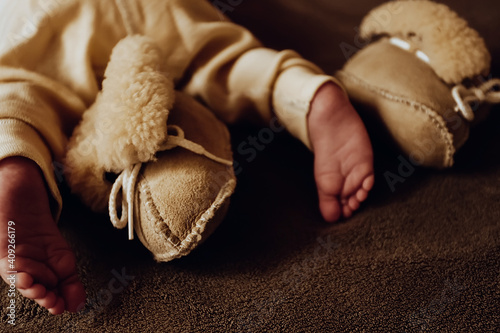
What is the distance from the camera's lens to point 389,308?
48 centimetres

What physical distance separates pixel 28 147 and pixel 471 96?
59 centimetres

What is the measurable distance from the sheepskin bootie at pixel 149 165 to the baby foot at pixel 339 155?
141mm

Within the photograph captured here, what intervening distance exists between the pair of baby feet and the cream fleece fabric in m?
0.02

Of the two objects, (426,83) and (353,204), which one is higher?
(426,83)

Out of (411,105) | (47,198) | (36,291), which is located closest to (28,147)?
(47,198)

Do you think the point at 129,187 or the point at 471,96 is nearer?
the point at 129,187

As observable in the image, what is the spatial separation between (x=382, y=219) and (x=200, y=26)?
0.42 m

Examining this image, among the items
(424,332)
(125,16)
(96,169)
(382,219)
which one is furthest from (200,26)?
(424,332)

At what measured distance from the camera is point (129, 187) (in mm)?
515

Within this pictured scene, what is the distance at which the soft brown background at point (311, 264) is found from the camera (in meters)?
0.48

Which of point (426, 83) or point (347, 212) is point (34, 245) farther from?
point (426, 83)

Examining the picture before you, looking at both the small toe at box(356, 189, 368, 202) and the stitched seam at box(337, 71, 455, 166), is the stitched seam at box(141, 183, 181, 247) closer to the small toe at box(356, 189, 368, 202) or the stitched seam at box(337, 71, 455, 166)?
the small toe at box(356, 189, 368, 202)

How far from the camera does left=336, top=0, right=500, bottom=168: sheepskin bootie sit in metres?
0.61

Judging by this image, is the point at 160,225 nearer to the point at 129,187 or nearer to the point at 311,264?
the point at 129,187
